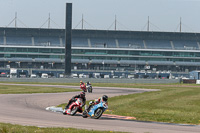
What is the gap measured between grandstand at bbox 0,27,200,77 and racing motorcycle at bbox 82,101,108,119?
125 meters

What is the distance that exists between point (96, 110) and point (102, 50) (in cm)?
13161

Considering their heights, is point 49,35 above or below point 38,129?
above

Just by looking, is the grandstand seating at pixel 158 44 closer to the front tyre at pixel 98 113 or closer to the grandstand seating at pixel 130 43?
the grandstand seating at pixel 130 43

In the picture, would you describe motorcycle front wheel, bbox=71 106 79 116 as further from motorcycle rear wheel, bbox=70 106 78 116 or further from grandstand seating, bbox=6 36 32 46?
grandstand seating, bbox=6 36 32 46

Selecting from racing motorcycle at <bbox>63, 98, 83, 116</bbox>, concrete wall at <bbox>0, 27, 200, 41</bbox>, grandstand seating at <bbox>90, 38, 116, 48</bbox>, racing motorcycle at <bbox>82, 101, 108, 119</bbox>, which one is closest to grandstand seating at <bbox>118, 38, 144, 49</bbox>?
concrete wall at <bbox>0, 27, 200, 41</bbox>

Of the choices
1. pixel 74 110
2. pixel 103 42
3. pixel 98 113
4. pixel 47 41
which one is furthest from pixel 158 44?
pixel 98 113

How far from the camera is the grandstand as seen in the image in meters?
153

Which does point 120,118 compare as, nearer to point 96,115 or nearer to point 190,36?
point 96,115

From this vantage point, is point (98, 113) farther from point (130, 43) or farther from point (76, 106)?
point (130, 43)

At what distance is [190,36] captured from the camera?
539 feet

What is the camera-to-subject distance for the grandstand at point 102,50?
15262 cm

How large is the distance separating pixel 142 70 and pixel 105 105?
130411 mm

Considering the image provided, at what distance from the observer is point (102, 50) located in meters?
155

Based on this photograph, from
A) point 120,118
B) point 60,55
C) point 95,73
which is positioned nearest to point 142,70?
point 95,73
